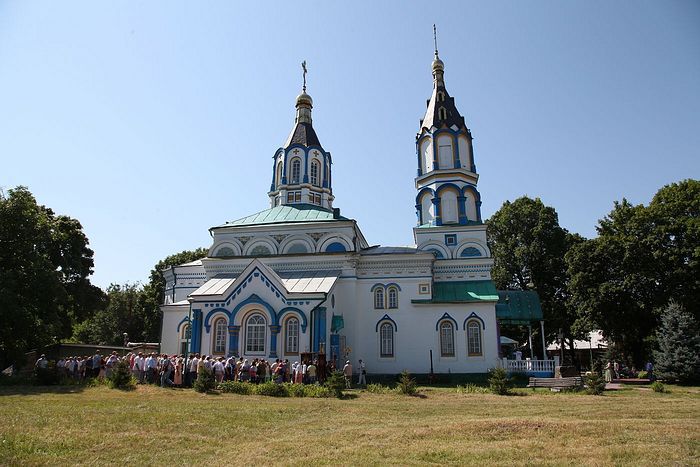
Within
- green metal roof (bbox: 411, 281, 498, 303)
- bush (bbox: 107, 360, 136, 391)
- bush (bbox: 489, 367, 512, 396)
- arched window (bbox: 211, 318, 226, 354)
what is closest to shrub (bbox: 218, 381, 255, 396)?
bush (bbox: 107, 360, 136, 391)

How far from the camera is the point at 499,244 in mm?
39031

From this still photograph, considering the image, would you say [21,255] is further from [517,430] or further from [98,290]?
[517,430]

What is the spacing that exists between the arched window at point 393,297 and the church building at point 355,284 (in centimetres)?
5

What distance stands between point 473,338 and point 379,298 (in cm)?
486

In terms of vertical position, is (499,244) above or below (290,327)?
above

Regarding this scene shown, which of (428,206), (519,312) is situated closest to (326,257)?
(428,206)

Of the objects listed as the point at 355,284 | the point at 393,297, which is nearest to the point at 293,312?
the point at 355,284

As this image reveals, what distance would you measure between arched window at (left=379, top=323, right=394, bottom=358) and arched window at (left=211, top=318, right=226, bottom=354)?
24.2 ft

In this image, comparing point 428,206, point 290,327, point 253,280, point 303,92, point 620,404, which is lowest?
point 620,404

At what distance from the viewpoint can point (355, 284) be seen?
980 inches

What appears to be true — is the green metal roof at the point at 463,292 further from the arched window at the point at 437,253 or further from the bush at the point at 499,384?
the bush at the point at 499,384

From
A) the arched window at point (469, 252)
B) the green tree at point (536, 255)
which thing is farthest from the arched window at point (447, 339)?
the green tree at point (536, 255)

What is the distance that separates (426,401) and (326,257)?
10.9m

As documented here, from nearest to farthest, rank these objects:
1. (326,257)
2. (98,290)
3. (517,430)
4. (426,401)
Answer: (517,430) → (426,401) → (326,257) → (98,290)
